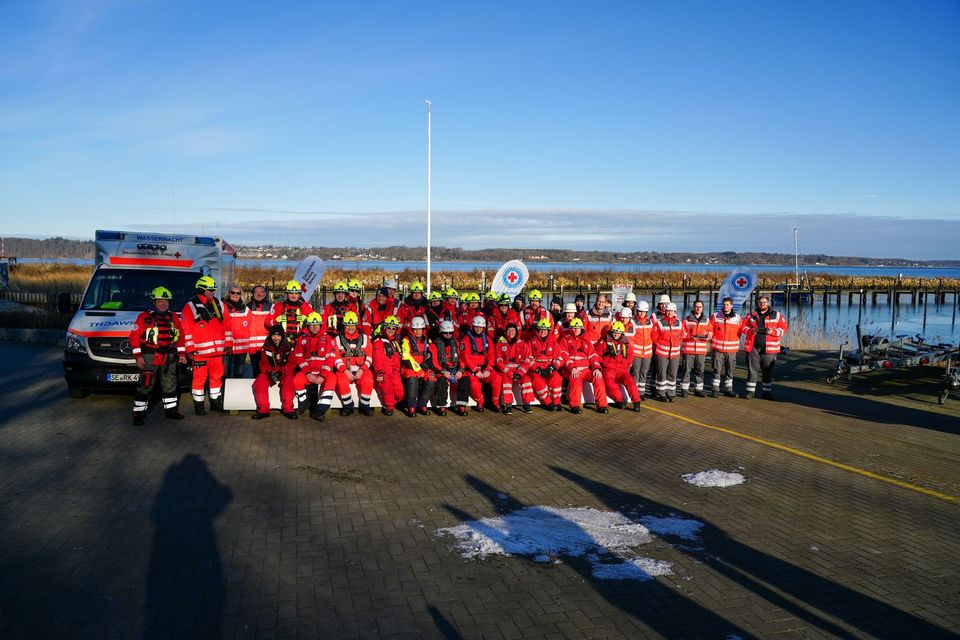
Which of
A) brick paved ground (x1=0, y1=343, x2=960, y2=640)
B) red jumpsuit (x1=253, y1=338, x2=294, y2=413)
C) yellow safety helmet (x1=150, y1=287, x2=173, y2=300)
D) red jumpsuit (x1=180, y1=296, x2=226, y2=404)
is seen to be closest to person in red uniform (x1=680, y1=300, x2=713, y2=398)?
brick paved ground (x1=0, y1=343, x2=960, y2=640)

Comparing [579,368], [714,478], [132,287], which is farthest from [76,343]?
[714,478]

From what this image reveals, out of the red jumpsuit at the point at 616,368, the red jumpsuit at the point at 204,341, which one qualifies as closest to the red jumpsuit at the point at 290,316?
the red jumpsuit at the point at 204,341

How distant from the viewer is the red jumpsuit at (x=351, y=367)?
1067cm

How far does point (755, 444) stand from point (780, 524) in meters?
3.29

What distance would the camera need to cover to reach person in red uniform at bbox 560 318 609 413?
11.6 m

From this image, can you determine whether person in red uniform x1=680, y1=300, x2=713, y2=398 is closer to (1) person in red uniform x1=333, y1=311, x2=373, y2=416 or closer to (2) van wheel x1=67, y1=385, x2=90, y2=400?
(1) person in red uniform x1=333, y1=311, x2=373, y2=416

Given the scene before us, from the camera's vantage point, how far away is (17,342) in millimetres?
19531

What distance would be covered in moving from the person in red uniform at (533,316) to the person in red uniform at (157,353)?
5.85 meters

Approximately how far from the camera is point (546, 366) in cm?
1158

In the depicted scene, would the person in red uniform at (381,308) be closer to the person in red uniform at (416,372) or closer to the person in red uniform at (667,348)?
the person in red uniform at (416,372)

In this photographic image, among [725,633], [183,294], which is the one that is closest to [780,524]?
[725,633]

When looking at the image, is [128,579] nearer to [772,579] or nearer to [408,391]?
[772,579]

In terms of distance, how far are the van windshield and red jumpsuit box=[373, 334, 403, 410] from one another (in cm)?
381

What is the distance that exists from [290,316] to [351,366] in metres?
1.30
